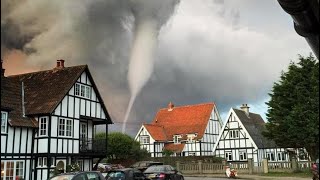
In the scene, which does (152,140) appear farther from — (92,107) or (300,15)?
(300,15)

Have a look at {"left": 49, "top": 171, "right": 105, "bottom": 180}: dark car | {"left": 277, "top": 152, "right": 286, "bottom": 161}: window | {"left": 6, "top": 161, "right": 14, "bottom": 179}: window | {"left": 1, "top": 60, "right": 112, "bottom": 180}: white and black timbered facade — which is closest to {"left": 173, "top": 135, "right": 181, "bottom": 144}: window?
{"left": 277, "top": 152, "right": 286, "bottom": 161}: window

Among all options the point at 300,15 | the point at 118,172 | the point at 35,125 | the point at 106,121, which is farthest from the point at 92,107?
the point at 300,15

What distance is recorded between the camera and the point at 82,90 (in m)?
32.6

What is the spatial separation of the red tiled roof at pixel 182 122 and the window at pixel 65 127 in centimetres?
3280

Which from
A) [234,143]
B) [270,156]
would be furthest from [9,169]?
[270,156]

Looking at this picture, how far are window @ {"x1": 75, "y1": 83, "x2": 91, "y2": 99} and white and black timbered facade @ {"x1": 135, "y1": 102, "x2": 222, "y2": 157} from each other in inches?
1207

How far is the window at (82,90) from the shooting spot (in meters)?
32.0

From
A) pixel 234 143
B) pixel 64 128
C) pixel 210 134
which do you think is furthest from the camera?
pixel 210 134

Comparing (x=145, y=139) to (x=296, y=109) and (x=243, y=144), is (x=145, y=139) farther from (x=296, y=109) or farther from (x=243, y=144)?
(x=296, y=109)

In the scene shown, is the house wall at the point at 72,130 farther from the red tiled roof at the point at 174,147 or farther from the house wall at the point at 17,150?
the red tiled roof at the point at 174,147

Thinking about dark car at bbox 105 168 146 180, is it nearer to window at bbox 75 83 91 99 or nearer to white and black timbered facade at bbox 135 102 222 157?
window at bbox 75 83 91 99

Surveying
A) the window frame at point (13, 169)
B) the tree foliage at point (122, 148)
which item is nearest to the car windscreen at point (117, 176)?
the window frame at point (13, 169)

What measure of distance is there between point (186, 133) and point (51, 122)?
36.4 metres

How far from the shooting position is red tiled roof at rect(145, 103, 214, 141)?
6303 centimetres
